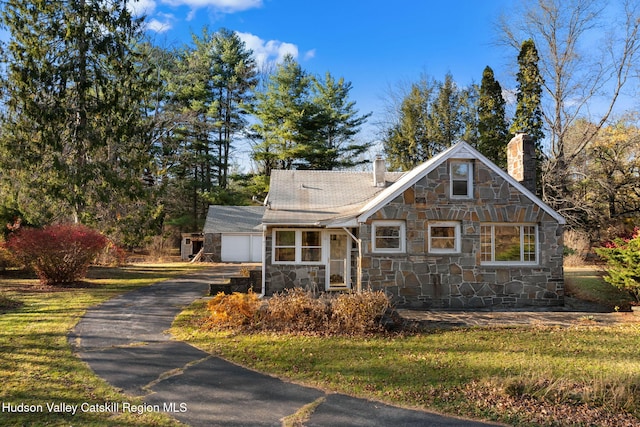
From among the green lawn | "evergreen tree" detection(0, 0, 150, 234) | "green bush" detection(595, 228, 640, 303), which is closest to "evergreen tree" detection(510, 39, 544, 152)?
"green bush" detection(595, 228, 640, 303)

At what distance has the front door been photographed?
1461cm

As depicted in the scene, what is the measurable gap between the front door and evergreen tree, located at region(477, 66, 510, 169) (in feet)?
70.3

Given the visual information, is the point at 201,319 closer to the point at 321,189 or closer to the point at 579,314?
the point at 321,189

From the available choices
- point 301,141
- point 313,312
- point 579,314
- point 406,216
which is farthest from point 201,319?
point 301,141

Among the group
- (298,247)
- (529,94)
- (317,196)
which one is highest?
(529,94)

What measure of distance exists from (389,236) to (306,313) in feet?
14.1

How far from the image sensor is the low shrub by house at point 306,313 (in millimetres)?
8695

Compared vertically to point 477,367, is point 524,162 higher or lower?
higher

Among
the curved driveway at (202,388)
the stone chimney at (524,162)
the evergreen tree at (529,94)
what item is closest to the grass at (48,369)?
the curved driveway at (202,388)

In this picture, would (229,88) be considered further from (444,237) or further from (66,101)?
(444,237)

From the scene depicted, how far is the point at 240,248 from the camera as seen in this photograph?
3006 centimetres

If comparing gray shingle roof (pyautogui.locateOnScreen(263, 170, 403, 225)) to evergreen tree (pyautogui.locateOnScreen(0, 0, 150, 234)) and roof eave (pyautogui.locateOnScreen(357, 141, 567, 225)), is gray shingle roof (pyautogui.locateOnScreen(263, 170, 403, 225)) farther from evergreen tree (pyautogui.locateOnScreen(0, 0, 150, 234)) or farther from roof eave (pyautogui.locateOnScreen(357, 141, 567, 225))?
evergreen tree (pyautogui.locateOnScreen(0, 0, 150, 234))

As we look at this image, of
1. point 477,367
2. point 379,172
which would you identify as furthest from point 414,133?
point 477,367

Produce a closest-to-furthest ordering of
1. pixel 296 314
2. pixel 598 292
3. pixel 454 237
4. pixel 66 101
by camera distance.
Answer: pixel 296 314
pixel 454 237
pixel 598 292
pixel 66 101
